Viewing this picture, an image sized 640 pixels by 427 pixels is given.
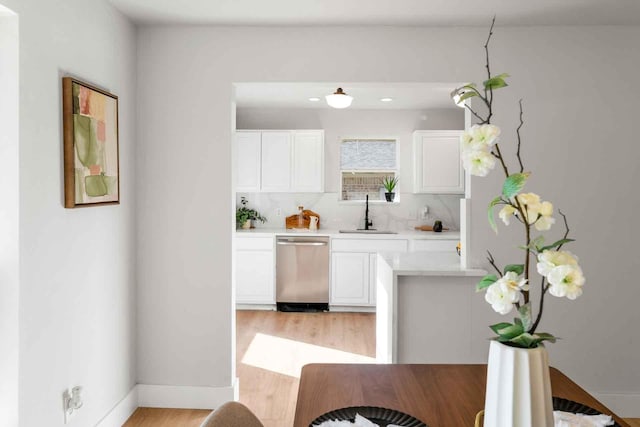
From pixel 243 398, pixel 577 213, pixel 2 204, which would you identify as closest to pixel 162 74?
pixel 2 204

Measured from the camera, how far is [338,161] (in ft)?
20.1

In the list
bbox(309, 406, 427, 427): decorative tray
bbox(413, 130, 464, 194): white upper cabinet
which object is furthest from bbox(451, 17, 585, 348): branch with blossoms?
bbox(413, 130, 464, 194): white upper cabinet

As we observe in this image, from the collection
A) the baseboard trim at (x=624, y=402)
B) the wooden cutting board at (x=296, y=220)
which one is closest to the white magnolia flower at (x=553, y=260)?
the baseboard trim at (x=624, y=402)

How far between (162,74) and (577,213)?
2.77m

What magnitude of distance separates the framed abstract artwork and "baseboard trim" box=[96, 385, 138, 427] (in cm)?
121

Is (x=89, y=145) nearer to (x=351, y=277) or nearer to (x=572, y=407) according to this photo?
(x=572, y=407)

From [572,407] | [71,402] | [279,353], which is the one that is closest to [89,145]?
[71,402]

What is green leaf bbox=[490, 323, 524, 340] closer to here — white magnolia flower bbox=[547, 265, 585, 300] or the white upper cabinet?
white magnolia flower bbox=[547, 265, 585, 300]

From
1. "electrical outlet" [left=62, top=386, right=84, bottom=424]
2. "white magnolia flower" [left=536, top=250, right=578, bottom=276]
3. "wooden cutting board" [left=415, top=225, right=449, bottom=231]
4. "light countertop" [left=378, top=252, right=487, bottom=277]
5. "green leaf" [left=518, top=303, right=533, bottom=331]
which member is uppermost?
"white magnolia flower" [left=536, top=250, right=578, bottom=276]

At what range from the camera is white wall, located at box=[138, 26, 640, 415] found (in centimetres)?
307

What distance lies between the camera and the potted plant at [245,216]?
6016 millimetres

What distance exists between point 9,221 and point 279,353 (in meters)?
2.72

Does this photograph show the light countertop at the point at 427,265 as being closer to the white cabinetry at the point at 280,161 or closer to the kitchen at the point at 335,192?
the kitchen at the point at 335,192

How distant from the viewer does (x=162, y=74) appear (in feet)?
10.2
